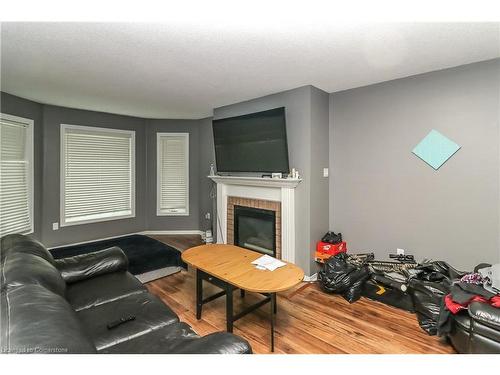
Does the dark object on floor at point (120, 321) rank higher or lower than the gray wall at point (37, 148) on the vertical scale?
lower

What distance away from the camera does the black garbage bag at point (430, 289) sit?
7.18 ft

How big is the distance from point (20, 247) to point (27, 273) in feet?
1.95

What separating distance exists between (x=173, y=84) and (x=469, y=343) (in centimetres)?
362

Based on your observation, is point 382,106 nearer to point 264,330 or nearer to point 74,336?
point 264,330

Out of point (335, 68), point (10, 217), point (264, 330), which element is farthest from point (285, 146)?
point (10, 217)

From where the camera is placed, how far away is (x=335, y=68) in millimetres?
2602

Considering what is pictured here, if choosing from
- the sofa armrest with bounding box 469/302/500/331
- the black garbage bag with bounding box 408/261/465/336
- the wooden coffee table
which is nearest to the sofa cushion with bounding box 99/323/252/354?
the wooden coffee table

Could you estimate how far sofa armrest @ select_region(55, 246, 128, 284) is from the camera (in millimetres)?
2180

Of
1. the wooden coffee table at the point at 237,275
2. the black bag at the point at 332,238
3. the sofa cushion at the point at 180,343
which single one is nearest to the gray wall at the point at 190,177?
the wooden coffee table at the point at 237,275

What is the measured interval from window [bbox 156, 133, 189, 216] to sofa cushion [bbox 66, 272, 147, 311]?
9.95ft

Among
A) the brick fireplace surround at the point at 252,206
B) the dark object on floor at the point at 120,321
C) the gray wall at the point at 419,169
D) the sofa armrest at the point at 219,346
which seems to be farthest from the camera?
the brick fireplace surround at the point at 252,206

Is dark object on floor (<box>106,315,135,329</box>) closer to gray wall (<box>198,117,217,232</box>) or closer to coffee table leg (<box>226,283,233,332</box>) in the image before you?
coffee table leg (<box>226,283,233,332</box>)

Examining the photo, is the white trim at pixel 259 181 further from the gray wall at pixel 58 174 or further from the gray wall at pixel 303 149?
the gray wall at pixel 58 174

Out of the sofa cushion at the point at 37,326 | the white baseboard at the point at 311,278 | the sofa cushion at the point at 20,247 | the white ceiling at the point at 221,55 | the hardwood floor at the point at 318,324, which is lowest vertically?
the hardwood floor at the point at 318,324
